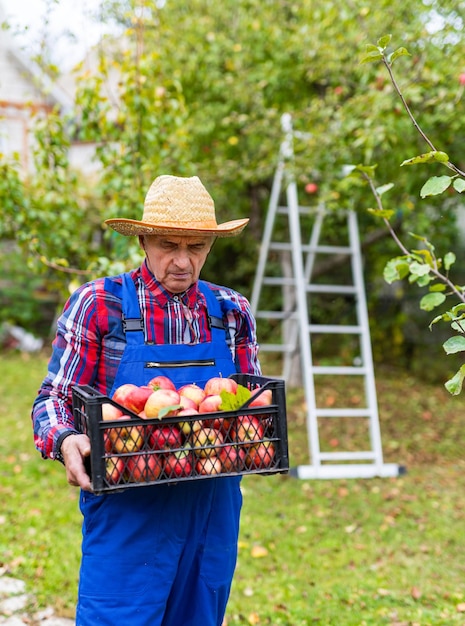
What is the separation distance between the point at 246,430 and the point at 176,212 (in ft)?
2.24

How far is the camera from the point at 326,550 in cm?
459

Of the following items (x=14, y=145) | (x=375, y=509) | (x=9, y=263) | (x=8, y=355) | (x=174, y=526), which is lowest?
(x=174, y=526)

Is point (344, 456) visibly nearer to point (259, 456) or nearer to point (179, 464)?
point (259, 456)

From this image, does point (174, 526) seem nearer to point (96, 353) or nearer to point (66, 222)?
point (96, 353)

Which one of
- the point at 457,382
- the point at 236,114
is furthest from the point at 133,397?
the point at 236,114

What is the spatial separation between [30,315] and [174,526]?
10268 mm

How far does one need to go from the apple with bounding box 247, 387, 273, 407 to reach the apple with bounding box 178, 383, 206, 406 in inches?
5.3

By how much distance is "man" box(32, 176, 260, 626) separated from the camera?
2006 mm

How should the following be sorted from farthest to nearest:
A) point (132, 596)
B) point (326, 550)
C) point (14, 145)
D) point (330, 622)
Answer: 1. point (14, 145)
2. point (326, 550)
3. point (330, 622)
4. point (132, 596)

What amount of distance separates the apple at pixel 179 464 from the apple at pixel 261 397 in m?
0.22

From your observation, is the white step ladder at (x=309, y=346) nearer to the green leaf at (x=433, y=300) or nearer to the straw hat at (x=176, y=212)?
the green leaf at (x=433, y=300)

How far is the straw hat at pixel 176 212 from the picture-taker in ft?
6.97

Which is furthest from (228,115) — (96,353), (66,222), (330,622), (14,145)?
(14,145)

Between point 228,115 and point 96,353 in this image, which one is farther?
point 228,115
